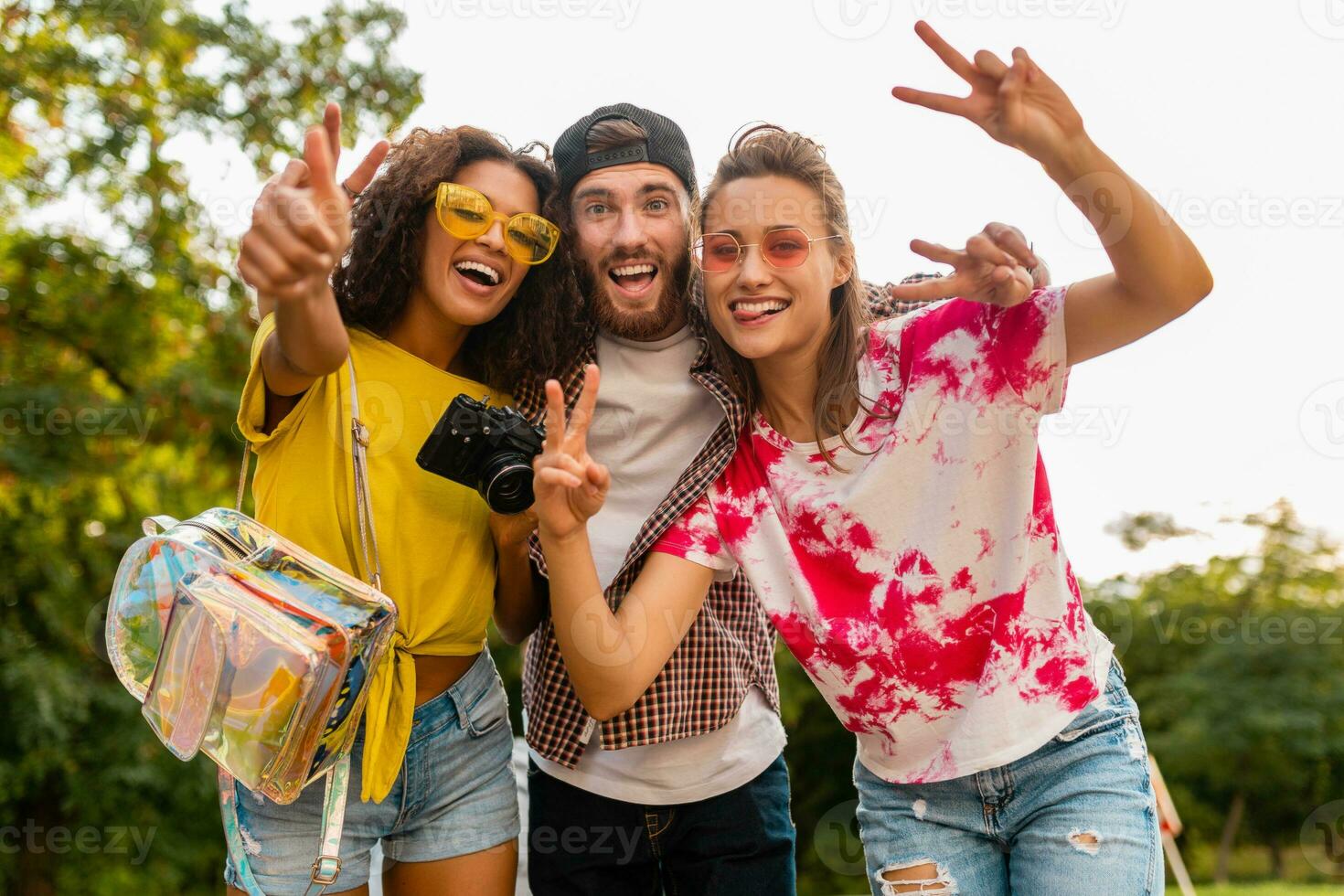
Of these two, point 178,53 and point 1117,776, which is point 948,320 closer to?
point 1117,776

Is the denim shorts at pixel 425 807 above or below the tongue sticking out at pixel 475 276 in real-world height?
below

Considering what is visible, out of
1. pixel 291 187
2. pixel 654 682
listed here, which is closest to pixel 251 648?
pixel 291 187

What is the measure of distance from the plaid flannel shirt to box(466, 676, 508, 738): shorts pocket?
0.10 m

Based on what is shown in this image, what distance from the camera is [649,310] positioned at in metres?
2.44

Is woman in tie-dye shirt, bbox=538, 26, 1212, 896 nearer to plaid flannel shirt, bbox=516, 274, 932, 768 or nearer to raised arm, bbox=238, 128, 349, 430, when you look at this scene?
plaid flannel shirt, bbox=516, 274, 932, 768

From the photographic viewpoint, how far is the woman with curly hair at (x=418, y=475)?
1994 millimetres

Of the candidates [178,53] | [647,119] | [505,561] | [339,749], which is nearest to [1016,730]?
[505,561]

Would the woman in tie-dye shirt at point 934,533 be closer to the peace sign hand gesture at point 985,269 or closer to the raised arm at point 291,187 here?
the peace sign hand gesture at point 985,269

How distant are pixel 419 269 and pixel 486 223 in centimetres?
19

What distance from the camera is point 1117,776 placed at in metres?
1.87

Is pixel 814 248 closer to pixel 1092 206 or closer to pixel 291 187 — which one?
pixel 1092 206

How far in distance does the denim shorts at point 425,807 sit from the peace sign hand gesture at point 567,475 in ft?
1.71

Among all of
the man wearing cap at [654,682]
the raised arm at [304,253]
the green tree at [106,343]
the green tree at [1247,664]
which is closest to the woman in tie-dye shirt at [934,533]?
the man wearing cap at [654,682]

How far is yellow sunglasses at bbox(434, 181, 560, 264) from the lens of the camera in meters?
2.24
